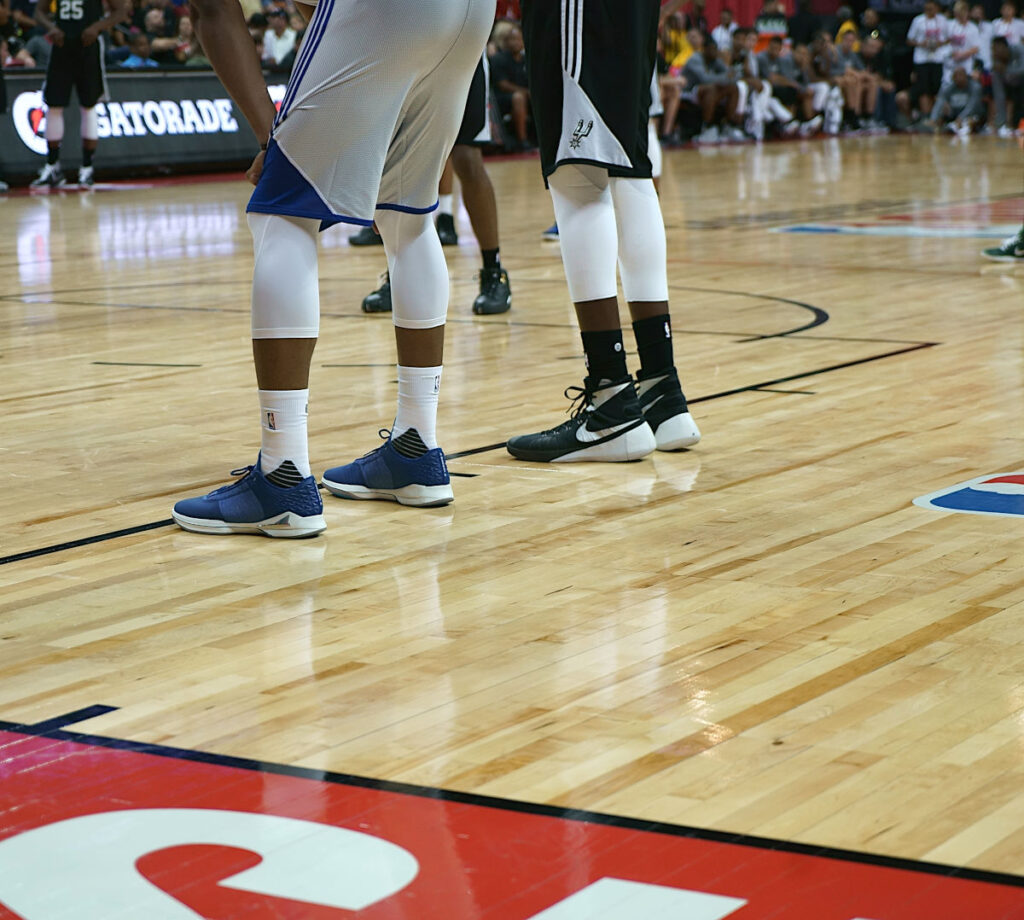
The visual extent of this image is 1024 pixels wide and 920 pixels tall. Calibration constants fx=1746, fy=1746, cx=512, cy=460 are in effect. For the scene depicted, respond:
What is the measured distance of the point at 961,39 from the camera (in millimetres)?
22703

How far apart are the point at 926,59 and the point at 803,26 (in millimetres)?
1826

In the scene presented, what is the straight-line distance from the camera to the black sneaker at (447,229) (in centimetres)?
766

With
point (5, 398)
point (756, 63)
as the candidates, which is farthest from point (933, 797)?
point (756, 63)

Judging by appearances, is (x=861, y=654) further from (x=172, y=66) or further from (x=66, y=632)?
(x=172, y=66)

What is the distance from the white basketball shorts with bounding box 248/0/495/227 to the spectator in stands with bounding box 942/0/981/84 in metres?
20.8

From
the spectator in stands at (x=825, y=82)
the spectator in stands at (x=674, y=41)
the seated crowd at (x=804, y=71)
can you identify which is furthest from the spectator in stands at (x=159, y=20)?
the spectator in stands at (x=825, y=82)

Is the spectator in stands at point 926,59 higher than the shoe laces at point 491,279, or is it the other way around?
the spectator in stands at point 926,59

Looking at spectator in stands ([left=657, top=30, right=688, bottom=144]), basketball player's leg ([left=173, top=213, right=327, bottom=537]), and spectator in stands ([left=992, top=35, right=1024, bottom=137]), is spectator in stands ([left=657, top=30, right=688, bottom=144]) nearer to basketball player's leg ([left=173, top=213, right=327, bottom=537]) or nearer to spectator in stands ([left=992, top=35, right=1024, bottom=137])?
spectator in stands ([left=992, top=35, right=1024, bottom=137])

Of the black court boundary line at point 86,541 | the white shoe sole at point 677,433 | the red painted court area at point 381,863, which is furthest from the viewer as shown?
the white shoe sole at point 677,433

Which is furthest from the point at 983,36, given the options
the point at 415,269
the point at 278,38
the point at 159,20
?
the point at 415,269

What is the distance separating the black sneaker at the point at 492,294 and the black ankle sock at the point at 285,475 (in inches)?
115

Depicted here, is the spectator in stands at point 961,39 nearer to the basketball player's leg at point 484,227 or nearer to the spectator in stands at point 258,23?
the spectator in stands at point 258,23

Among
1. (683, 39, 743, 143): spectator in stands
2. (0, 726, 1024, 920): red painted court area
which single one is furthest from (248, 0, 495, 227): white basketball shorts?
(683, 39, 743, 143): spectator in stands

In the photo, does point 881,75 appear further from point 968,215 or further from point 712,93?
point 968,215
